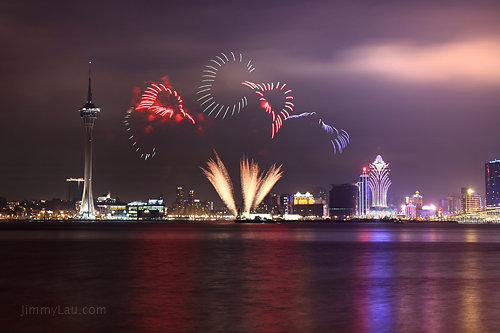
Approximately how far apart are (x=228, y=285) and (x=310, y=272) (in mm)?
9525

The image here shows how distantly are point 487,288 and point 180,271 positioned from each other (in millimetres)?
19921

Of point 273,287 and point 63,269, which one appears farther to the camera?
point 63,269

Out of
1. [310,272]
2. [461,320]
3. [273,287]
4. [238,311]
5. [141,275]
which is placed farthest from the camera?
[310,272]

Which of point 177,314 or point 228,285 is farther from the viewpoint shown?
point 228,285

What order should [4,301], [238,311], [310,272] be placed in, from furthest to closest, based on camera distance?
[310,272], [4,301], [238,311]

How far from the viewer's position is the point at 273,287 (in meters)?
30.2

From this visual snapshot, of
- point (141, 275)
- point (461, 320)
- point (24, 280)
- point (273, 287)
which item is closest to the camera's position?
point (461, 320)

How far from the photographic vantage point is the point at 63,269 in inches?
1604

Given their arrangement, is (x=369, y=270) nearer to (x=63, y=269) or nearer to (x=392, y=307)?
(x=392, y=307)

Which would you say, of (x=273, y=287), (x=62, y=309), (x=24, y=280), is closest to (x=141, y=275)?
(x=24, y=280)

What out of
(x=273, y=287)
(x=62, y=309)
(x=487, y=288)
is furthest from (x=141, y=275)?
(x=487, y=288)

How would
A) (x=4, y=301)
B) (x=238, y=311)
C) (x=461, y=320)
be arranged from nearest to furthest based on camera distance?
(x=461, y=320), (x=238, y=311), (x=4, y=301)

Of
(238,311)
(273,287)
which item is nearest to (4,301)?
(238,311)

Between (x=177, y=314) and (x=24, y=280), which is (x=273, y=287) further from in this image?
(x=24, y=280)
